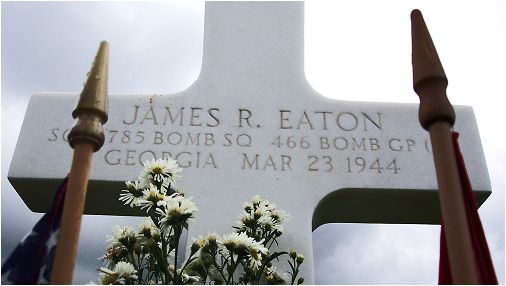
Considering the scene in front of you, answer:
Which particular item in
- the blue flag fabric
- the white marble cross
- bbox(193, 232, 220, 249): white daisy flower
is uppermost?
the white marble cross

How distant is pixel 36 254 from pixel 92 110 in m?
0.35

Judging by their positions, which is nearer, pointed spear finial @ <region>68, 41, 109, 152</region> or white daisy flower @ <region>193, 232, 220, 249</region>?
pointed spear finial @ <region>68, 41, 109, 152</region>

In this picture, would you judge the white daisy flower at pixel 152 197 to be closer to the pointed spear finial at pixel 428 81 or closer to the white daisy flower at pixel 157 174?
the white daisy flower at pixel 157 174

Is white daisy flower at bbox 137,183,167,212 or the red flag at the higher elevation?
white daisy flower at bbox 137,183,167,212

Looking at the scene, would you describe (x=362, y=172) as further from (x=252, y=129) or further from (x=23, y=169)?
(x=23, y=169)

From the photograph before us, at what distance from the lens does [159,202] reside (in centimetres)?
212

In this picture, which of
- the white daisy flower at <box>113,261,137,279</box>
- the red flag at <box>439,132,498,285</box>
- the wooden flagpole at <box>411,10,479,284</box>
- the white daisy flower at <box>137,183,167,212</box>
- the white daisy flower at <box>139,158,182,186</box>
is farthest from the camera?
the white daisy flower at <box>139,158,182,186</box>

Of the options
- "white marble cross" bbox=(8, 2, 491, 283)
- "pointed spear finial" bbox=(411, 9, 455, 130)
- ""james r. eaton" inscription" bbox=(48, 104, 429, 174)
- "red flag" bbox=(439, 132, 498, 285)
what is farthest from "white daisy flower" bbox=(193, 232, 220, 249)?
"pointed spear finial" bbox=(411, 9, 455, 130)

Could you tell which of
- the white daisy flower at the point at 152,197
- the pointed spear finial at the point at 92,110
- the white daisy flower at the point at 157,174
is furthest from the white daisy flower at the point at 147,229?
the pointed spear finial at the point at 92,110

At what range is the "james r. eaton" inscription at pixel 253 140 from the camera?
3.43 m

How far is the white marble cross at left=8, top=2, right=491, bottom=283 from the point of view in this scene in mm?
3348

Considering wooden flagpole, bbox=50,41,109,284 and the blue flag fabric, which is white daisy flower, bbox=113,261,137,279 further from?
wooden flagpole, bbox=50,41,109,284

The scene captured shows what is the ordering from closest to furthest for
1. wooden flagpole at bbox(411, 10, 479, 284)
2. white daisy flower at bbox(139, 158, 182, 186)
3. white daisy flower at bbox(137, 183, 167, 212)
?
wooden flagpole at bbox(411, 10, 479, 284) < white daisy flower at bbox(137, 183, 167, 212) < white daisy flower at bbox(139, 158, 182, 186)

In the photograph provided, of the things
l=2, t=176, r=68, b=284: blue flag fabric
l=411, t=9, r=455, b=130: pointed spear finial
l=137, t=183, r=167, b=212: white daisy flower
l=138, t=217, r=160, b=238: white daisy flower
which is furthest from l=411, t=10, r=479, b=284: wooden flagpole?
l=138, t=217, r=160, b=238: white daisy flower
